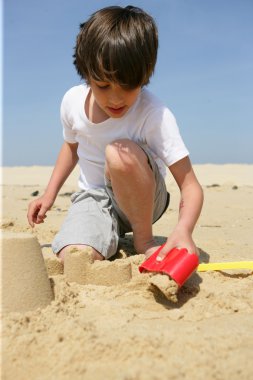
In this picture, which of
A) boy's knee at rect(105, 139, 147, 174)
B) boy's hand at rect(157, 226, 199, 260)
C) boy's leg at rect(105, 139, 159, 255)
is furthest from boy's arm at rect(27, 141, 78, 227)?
boy's hand at rect(157, 226, 199, 260)

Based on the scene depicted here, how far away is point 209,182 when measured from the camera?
8.02 m

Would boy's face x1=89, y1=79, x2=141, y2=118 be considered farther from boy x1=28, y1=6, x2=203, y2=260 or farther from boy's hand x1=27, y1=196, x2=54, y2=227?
boy's hand x1=27, y1=196, x2=54, y2=227

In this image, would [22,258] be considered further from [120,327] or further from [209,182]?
[209,182]

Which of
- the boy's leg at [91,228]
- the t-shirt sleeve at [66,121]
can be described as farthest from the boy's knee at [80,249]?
the t-shirt sleeve at [66,121]

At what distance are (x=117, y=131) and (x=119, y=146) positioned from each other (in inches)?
6.7

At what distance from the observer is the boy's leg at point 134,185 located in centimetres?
200

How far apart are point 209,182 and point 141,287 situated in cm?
650

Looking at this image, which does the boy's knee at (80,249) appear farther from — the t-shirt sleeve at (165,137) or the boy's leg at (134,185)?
the t-shirt sleeve at (165,137)

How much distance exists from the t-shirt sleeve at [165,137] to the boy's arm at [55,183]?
1.89ft

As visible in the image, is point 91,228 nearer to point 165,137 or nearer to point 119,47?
point 165,137

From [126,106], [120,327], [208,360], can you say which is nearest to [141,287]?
[120,327]

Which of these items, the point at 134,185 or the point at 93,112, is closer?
the point at 134,185

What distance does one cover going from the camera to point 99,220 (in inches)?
86.2

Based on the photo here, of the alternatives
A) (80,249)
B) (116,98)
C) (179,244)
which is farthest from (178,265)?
(116,98)
